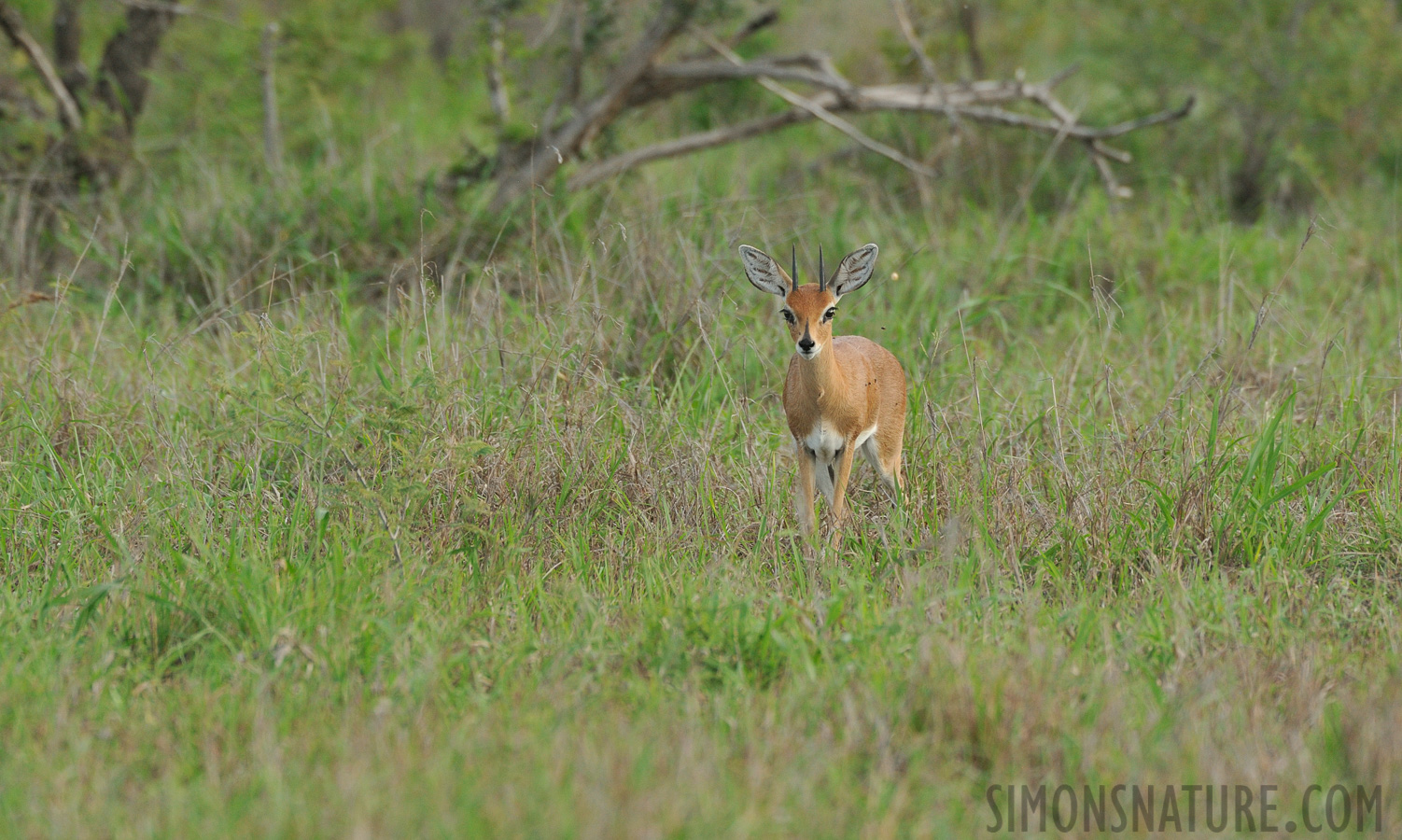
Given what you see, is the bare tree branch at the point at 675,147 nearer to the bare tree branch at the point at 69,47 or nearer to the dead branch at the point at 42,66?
the dead branch at the point at 42,66

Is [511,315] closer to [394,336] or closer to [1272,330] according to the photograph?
[394,336]

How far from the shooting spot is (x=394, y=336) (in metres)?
5.57

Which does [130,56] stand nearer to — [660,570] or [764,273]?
[764,273]

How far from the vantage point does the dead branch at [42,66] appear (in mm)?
6609

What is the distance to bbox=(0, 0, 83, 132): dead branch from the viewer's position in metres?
6.61

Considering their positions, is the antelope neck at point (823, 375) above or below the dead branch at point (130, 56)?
below

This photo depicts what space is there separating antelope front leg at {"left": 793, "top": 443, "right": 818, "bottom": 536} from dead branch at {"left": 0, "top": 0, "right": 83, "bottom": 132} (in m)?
4.83

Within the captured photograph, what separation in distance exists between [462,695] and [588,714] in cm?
35

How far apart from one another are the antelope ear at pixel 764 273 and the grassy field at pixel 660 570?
0.68 meters

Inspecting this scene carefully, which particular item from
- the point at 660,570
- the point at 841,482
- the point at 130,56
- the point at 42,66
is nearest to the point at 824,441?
the point at 841,482

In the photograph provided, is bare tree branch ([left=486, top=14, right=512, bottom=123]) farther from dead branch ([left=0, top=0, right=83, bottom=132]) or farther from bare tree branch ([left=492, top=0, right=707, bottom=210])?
dead branch ([left=0, top=0, right=83, bottom=132])

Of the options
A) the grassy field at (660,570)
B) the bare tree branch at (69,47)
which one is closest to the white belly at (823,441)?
the grassy field at (660,570)

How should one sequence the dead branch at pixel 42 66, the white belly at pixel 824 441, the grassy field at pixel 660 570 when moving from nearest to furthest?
the grassy field at pixel 660 570
the white belly at pixel 824 441
the dead branch at pixel 42 66

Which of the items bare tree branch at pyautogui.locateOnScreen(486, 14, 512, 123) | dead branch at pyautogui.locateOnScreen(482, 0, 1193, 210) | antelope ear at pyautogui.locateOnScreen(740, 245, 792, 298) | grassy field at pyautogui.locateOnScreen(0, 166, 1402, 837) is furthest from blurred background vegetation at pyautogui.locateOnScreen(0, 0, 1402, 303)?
antelope ear at pyautogui.locateOnScreen(740, 245, 792, 298)
